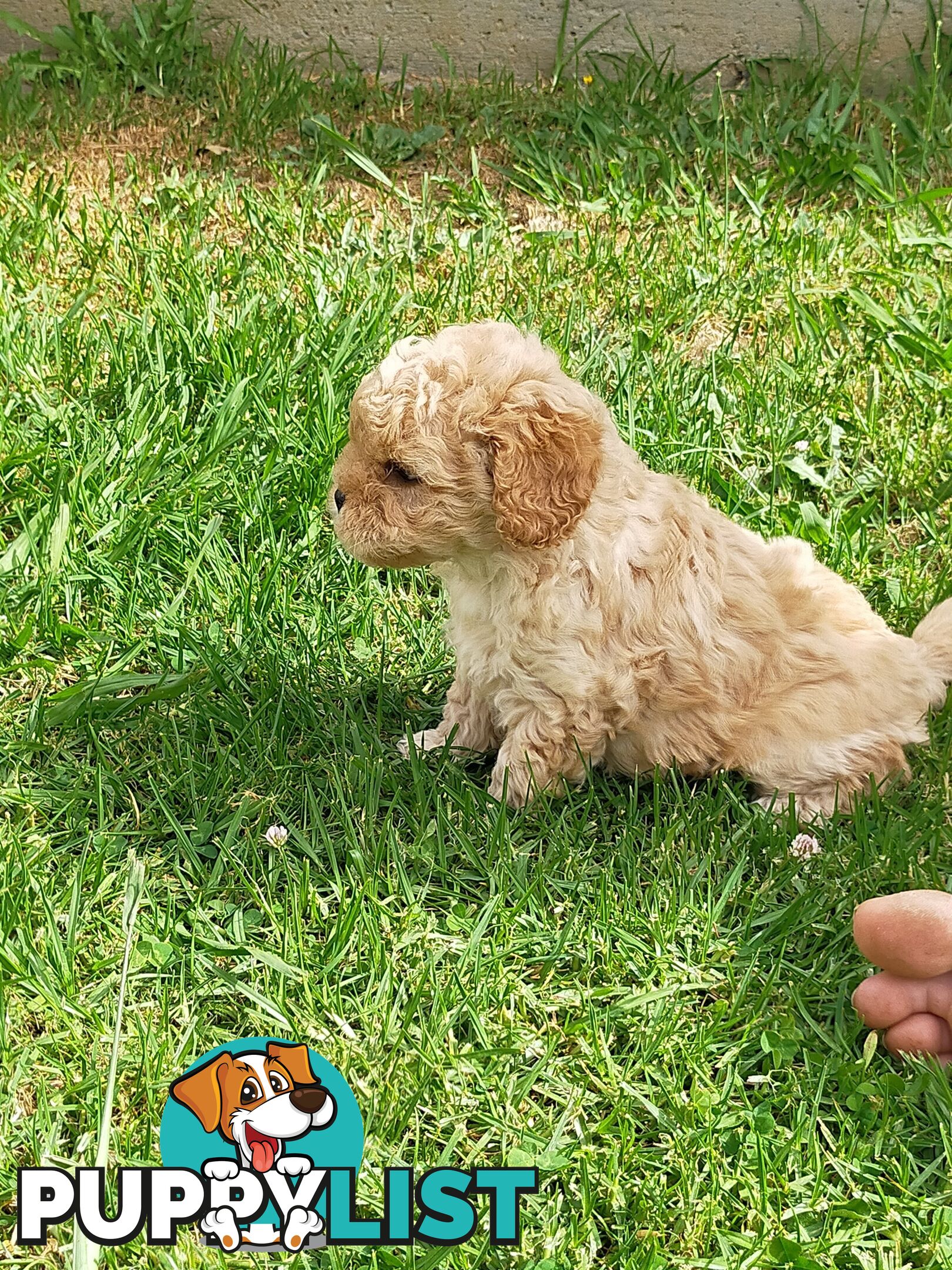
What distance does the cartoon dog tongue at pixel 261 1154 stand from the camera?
235 centimetres

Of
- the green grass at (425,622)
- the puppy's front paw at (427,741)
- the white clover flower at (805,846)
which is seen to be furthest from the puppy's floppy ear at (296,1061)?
the white clover flower at (805,846)

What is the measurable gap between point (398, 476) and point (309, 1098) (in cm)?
131

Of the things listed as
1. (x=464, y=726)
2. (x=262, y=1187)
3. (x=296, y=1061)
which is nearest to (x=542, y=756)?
(x=464, y=726)

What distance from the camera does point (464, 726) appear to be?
335cm

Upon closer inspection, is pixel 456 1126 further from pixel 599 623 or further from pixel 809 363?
pixel 809 363

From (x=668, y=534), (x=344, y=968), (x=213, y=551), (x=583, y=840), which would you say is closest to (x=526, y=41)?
(x=213, y=551)

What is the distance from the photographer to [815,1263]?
236 cm

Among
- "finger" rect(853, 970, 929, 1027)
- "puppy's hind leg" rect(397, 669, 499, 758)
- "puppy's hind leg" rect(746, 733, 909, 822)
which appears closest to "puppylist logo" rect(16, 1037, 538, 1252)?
"finger" rect(853, 970, 929, 1027)

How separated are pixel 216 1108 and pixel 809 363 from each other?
10.8ft

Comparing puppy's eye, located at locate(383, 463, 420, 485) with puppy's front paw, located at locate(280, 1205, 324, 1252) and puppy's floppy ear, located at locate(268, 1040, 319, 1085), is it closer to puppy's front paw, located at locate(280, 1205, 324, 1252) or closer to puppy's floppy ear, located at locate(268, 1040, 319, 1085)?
puppy's floppy ear, located at locate(268, 1040, 319, 1085)

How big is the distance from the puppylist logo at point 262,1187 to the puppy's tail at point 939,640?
1719mm

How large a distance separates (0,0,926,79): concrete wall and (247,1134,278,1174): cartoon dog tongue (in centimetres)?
478

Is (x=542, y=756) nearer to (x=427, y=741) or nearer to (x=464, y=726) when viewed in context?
(x=464, y=726)

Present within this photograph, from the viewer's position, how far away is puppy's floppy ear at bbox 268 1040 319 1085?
2.49 metres
